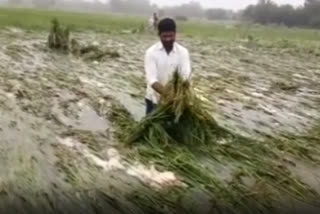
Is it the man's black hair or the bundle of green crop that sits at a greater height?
the man's black hair

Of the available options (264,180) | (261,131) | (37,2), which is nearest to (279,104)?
(261,131)

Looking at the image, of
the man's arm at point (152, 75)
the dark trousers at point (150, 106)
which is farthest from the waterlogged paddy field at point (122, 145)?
the man's arm at point (152, 75)

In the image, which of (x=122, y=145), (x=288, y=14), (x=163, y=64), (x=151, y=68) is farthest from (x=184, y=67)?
(x=288, y=14)

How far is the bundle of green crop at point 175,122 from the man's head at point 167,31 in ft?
1.06

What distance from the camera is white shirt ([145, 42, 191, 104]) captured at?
234 inches

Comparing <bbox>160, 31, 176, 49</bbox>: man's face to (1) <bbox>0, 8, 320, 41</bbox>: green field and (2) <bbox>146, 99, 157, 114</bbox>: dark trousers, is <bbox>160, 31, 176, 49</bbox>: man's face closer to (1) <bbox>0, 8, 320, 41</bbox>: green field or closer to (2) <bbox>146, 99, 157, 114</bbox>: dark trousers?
(2) <bbox>146, 99, 157, 114</bbox>: dark trousers

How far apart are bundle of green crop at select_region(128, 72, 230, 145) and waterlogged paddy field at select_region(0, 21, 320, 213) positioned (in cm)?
21

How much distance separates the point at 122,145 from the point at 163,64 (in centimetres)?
89

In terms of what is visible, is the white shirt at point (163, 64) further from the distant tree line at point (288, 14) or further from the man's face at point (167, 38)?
the distant tree line at point (288, 14)

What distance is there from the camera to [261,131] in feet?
23.1

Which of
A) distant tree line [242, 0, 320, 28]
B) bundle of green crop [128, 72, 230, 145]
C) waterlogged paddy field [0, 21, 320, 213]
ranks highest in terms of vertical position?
bundle of green crop [128, 72, 230, 145]

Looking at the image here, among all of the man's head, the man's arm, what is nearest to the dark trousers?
the man's arm

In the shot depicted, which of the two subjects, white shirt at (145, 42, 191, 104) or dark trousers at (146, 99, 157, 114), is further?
dark trousers at (146, 99, 157, 114)

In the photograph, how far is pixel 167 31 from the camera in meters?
5.86
